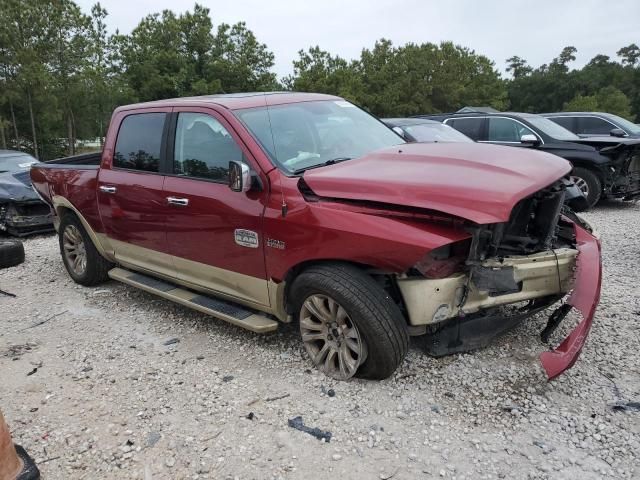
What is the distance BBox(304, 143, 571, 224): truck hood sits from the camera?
287cm

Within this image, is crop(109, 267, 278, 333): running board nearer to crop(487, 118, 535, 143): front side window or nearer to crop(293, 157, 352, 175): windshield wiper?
crop(293, 157, 352, 175): windshield wiper

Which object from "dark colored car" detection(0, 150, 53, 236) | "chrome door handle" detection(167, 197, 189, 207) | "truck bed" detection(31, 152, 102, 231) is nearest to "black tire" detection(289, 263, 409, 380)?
"chrome door handle" detection(167, 197, 189, 207)

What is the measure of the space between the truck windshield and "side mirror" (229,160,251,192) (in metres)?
0.25

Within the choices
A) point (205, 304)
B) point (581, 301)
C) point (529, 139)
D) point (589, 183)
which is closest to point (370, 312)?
point (581, 301)

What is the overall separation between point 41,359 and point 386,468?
114 inches

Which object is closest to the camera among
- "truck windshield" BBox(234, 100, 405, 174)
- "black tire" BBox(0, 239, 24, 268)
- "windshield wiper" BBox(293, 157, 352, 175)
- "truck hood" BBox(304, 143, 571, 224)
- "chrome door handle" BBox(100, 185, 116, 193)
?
"truck hood" BBox(304, 143, 571, 224)

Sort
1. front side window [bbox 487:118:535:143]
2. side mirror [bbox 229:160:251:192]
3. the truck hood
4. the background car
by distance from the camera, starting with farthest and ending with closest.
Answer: front side window [bbox 487:118:535:143] → the background car → side mirror [bbox 229:160:251:192] → the truck hood

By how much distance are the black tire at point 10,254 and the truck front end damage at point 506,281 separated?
5.72 metres

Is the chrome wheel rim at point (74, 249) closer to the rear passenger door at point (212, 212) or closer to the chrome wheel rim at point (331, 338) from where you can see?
the rear passenger door at point (212, 212)

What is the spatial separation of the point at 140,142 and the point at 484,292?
3199 millimetres

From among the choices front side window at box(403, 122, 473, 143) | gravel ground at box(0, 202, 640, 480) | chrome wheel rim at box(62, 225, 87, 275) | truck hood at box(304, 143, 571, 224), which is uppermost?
front side window at box(403, 122, 473, 143)

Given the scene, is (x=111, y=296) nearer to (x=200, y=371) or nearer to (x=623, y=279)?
(x=200, y=371)

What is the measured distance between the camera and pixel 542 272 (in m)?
3.29

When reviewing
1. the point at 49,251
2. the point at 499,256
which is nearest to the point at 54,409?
the point at 499,256
